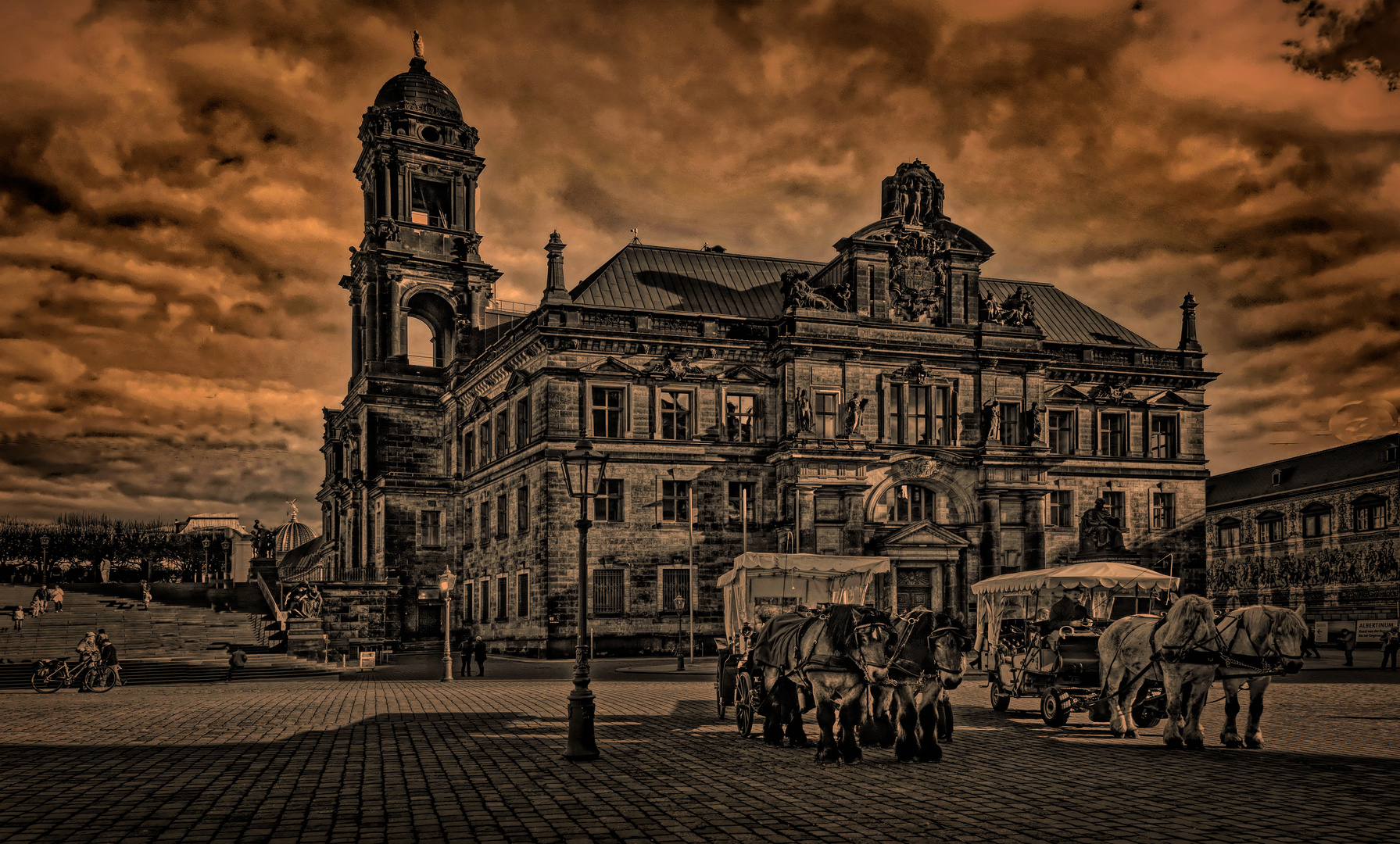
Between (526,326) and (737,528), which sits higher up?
(526,326)

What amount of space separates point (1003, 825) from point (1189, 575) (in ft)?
162

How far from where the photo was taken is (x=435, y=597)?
57750 mm

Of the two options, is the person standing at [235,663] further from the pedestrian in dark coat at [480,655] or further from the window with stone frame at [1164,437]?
the window with stone frame at [1164,437]

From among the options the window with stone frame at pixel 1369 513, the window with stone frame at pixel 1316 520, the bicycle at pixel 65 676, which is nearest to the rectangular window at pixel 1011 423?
the window with stone frame at pixel 1369 513

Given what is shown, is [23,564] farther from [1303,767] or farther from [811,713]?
[1303,767]

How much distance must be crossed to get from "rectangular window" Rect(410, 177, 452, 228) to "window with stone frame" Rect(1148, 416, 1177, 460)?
128 feet

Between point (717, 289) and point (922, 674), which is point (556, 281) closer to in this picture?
point (717, 289)

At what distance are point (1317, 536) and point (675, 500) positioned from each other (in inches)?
1775

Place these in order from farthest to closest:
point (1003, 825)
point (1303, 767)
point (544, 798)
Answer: point (1303, 767)
point (544, 798)
point (1003, 825)

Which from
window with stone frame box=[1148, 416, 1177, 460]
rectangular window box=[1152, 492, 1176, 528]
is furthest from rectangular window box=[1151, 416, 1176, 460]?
rectangular window box=[1152, 492, 1176, 528]

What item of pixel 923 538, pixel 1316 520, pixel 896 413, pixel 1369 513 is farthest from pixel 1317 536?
pixel 896 413

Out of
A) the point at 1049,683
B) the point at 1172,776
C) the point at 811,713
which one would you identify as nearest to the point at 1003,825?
the point at 1172,776

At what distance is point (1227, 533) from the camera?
79.4m

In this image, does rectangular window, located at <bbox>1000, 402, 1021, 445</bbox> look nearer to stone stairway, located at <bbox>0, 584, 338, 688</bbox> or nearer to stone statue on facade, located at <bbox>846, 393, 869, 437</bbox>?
stone statue on facade, located at <bbox>846, 393, 869, 437</bbox>
